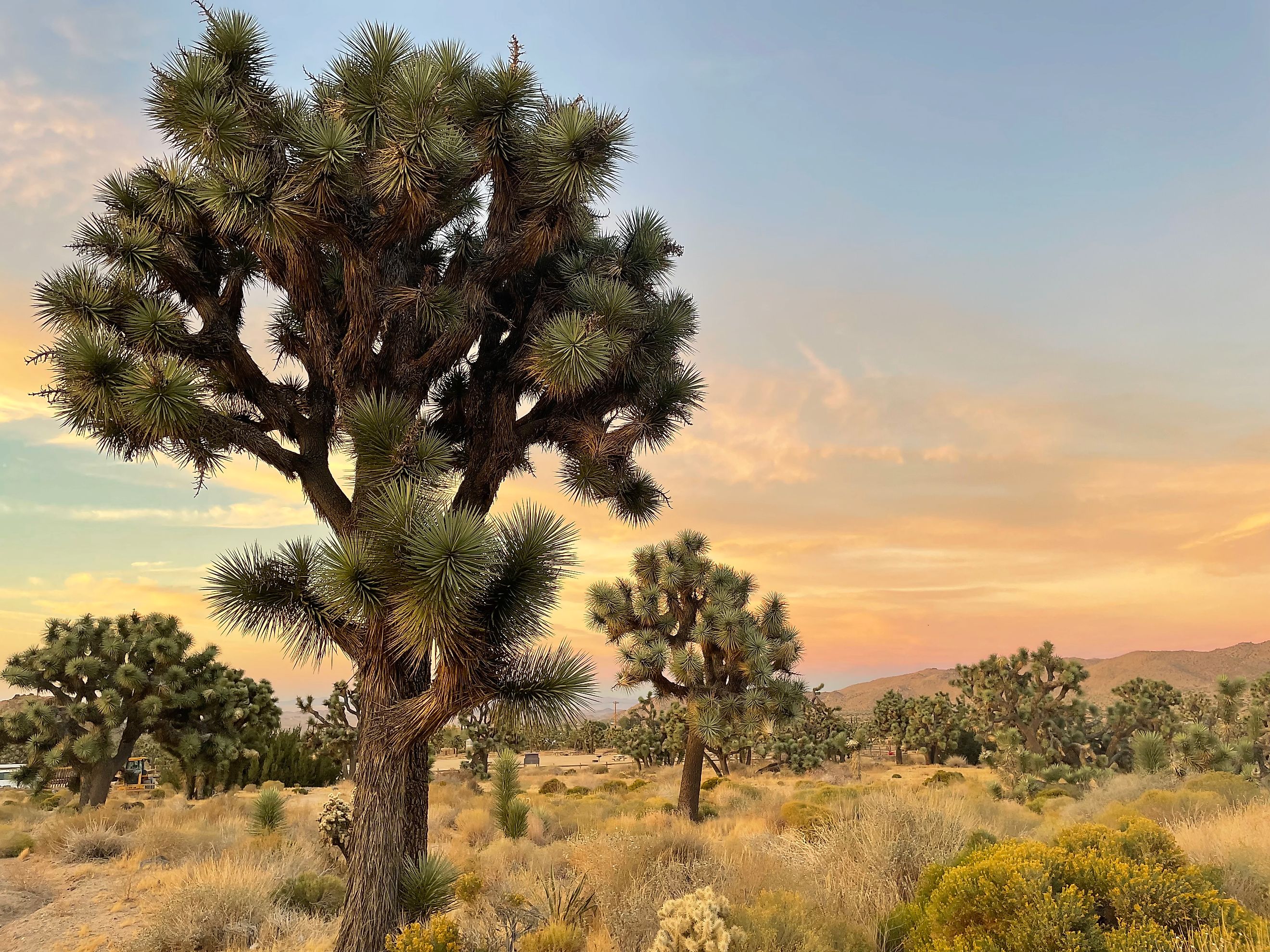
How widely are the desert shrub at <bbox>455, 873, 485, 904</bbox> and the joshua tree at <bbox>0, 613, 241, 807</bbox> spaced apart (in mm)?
13944

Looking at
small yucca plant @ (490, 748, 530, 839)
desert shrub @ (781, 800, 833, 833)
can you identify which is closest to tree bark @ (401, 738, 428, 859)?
desert shrub @ (781, 800, 833, 833)

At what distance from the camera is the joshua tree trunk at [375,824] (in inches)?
272

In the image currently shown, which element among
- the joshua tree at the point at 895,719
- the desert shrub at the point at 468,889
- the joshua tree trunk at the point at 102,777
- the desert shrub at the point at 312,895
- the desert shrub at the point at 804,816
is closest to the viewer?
the desert shrub at the point at 468,889

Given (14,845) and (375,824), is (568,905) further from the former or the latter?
(14,845)

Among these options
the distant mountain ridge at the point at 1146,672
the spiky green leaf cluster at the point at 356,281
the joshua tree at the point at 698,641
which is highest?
the spiky green leaf cluster at the point at 356,281

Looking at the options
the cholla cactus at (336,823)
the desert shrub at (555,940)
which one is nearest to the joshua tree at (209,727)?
the cholla cactus at (336,823)

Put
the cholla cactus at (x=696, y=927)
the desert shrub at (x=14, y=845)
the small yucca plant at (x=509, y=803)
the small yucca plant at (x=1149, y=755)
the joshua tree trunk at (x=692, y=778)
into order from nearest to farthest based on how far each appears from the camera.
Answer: the cholla cactus at (x=696, y=927)
the desert shrub at (x=14, y=845)
the small yucca plant at (x=509, y=803)
the joshua tree trunk at (x=692, y=778)
the small yucca plant at (x=1149, y=755)

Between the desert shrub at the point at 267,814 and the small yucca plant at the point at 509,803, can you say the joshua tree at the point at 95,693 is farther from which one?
the small yucca plant at the point at 509,803

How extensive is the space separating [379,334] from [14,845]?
13969 millimetres

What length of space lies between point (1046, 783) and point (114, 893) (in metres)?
22.8

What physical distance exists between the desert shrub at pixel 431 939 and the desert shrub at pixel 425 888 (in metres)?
0.68

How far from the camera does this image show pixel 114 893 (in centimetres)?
1112

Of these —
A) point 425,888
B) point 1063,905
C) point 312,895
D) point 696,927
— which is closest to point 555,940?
point 425,888

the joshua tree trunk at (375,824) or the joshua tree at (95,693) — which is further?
the joshua tree at (95,693)
